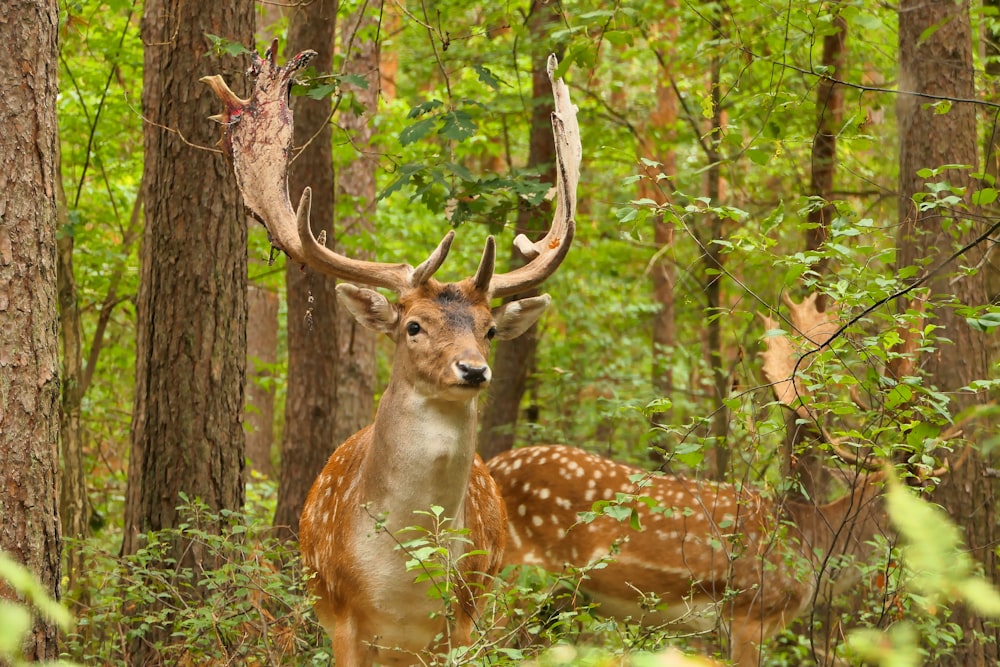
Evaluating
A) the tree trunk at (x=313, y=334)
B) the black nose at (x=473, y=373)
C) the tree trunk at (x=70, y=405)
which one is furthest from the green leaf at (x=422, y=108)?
the tree trunk at (x=70, y=405)

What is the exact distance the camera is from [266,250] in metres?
11.4

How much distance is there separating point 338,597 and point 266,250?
645cm

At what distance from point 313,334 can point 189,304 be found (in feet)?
7.86

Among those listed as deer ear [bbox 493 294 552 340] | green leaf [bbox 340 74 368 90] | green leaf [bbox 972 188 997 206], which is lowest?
deer ear [bbox 493 294 552 340]

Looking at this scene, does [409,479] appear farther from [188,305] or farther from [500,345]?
[500,345]

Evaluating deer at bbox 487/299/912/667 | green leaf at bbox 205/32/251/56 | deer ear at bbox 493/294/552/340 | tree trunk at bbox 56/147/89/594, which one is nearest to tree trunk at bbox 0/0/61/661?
green leaf at bbox 205/32/251/56

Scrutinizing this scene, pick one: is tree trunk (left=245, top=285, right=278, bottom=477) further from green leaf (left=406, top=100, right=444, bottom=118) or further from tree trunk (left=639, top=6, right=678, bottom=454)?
green leaf (left=406, top=100, right=444, bottom=118)

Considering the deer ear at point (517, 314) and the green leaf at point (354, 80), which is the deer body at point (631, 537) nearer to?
the deer ear at point (517, 314)

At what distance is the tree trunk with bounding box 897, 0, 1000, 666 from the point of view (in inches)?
276

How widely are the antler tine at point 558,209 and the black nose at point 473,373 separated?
35.4 inches

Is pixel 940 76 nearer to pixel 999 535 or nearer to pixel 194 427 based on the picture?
pixel 999 535

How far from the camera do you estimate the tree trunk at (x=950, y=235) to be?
7.02 metres

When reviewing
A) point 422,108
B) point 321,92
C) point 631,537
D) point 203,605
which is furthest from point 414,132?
point 631,537

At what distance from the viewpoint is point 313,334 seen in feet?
29.9
